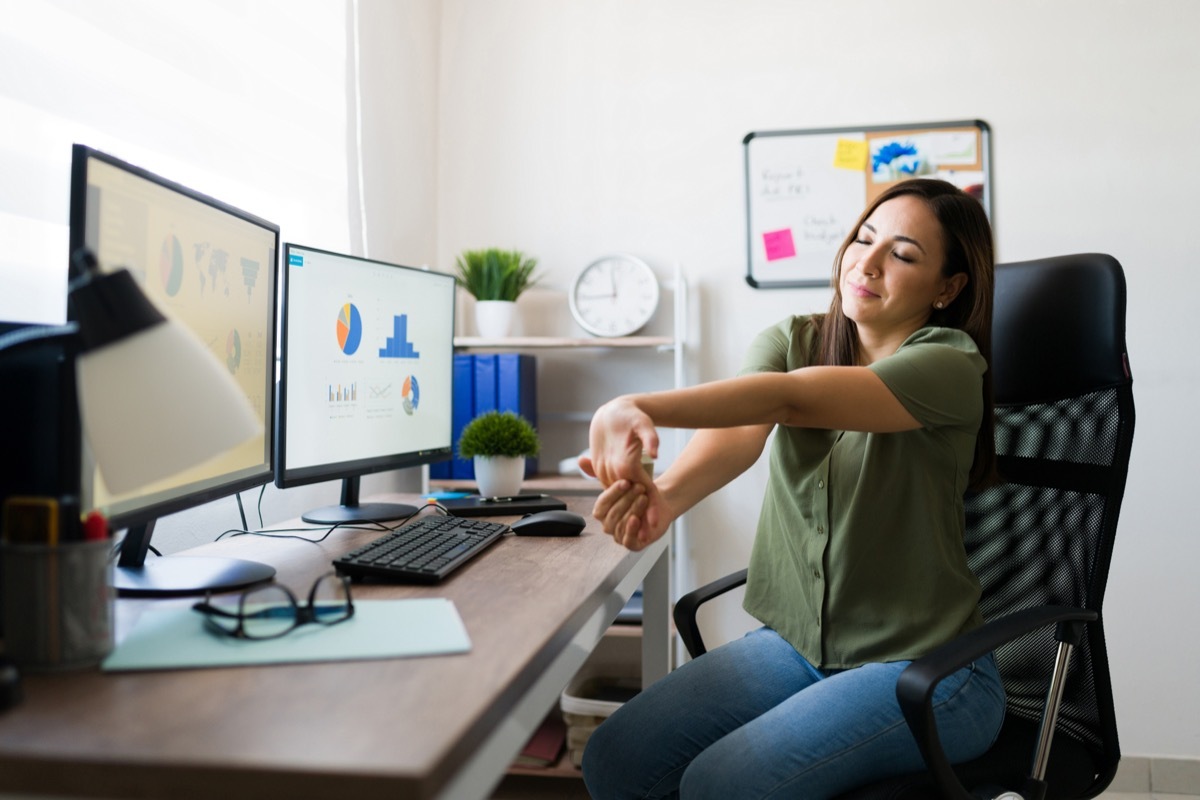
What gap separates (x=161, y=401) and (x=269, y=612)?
0.80 feet

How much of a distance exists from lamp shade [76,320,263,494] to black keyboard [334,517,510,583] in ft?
1.10

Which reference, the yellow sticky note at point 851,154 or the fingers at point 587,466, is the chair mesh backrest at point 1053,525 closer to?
the fingers at point 587,466

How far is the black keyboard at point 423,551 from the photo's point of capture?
41.9 inches

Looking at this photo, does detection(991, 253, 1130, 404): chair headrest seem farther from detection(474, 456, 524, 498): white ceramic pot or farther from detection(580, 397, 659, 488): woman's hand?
detection(474, 456, 524, 498): white ceramic pot

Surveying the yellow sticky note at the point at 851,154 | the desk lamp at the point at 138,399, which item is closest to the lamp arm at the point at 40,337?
the desk lamp at the point at 138,399

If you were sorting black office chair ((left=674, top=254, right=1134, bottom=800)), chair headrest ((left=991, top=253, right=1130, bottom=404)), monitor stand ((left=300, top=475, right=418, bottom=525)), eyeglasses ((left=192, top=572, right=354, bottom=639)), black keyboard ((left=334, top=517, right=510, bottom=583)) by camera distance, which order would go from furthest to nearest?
monitor stand ((left=300, top=475, right=418, bottom=525)) < chair headrest ((left=991, top=253, right=1130, bottom=404)) < black office chair ((left=674, top=254, right=1134, bottom=800)) < black keyboard ((left=334, top=517, right=510, bottom=583)) < eyeglasses ((left=192, top=572, right=354, bottom=639))

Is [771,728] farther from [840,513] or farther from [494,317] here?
[494,317]

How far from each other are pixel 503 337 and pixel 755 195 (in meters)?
0.84

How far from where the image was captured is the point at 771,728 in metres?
1.12

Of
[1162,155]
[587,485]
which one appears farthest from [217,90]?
[1162,155]

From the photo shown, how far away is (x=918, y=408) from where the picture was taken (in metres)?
1.22

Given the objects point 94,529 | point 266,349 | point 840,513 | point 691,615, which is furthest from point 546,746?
point 94,529

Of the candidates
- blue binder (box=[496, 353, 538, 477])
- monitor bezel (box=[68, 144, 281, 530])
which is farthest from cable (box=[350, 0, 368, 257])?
monitor bezel (box=[68, 144, 281, 530])

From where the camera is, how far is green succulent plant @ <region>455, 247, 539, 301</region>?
8.56ft
